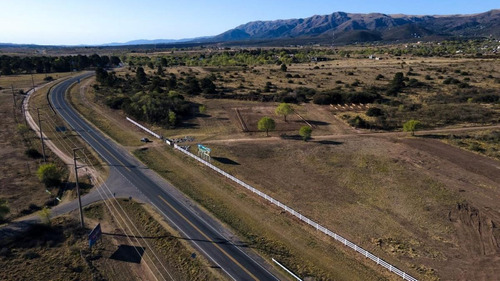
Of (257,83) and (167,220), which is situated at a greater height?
(257,83)

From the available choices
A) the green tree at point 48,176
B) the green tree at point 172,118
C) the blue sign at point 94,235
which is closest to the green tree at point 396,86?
the green tree at point 172,118

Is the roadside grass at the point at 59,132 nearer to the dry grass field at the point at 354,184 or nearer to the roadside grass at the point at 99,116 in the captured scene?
the roadside grass at the point at 99,116

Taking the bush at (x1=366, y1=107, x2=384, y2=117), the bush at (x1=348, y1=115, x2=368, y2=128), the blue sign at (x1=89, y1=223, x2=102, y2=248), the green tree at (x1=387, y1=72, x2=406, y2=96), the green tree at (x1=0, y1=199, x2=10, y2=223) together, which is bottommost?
the blue sign at (x1=89, y1=223, x2=102, y2=248)

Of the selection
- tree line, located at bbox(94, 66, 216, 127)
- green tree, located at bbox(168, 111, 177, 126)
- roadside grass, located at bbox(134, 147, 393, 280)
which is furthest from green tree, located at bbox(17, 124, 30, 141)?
roadside grass, located at bbox(134, 147, 393, 280)

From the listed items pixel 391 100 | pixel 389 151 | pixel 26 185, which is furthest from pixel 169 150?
pixel 391 100

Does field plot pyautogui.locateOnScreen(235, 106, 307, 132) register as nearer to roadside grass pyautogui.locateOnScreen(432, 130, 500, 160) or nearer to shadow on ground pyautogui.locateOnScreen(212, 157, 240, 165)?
shadow on ground pyautogui.locateOnScreen(212, 157, 240, 165)

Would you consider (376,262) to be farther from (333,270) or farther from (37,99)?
(37,99)

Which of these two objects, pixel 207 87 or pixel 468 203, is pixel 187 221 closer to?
pixel 468 203
